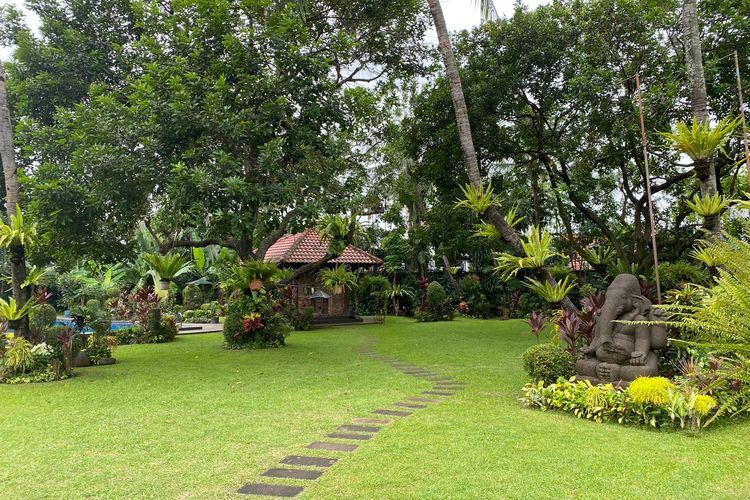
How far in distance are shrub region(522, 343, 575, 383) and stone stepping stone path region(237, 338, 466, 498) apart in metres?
1.09

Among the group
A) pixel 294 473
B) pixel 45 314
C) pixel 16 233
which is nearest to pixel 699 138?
pixel 294 473

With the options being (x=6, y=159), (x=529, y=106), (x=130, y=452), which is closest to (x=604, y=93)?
(x=529, y=106)

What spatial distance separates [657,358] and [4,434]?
283 inches

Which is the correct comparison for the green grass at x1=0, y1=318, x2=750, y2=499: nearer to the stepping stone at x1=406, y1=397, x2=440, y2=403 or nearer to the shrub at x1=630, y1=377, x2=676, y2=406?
the stepping stone at x1=406, y1=397, x2=440, y2=403

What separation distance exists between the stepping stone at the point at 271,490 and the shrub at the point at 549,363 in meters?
3.90

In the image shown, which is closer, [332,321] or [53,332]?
[53,332]

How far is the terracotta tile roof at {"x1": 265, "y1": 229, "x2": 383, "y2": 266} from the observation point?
1888 centimetres

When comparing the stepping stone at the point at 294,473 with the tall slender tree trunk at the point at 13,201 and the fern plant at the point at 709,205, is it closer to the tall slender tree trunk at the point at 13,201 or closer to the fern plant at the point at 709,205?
the fern plant at the point at 709,205

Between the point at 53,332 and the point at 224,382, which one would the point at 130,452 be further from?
the point at 53,332

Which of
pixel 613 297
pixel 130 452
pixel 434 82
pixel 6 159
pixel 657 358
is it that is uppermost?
pixel 434 82

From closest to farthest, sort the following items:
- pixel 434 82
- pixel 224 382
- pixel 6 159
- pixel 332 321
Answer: pixel 224 382
pixel 6 159
pixel 434 82
pixel 332 321

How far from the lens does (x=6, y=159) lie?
883cm

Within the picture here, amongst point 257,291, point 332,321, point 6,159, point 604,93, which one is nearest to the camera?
point 6,159

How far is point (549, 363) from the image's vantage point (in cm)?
652
